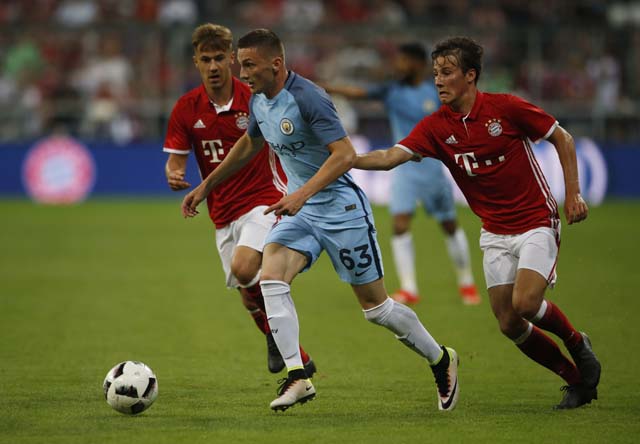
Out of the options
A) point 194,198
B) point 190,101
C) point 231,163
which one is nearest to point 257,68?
point 231,163

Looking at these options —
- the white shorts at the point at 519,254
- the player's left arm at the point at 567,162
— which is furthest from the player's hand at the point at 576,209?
the white shorts at the point at 519,254

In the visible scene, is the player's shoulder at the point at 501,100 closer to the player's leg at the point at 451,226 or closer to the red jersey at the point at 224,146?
the red jersey at the point at 224,146

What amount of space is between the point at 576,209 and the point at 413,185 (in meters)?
5.52

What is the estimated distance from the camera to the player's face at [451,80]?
692 centimetres

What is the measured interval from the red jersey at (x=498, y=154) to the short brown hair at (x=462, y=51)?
0.66 ft

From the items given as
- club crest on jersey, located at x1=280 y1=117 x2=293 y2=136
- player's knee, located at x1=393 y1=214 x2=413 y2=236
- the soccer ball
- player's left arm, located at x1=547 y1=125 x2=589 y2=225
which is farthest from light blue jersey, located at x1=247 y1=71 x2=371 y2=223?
player's knee, located at x1=393 y1=214 x2=413 y2=236

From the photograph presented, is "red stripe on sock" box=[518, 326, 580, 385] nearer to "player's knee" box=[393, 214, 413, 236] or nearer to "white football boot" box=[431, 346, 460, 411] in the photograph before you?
"white football boot" box=[431, 346, 460, 411]

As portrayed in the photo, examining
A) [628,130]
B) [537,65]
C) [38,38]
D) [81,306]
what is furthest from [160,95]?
[81,306]

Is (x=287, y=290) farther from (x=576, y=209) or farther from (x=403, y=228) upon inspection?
(x=403, y=228)

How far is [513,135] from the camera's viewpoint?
22.7 feet

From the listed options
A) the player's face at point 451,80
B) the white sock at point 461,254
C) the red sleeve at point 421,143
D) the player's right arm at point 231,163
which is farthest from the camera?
the white sock at point 461,254

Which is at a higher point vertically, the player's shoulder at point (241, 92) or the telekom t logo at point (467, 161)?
the player's shoulder at point (241, 92)

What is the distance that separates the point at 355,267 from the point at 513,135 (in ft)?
4.25

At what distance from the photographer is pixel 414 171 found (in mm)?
12125
